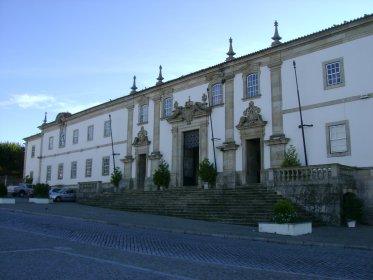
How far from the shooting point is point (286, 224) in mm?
15094

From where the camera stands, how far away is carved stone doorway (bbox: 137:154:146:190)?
3409 cm

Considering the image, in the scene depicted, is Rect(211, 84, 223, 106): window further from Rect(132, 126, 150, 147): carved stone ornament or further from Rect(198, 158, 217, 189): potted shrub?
Rect(132, 126, 150, 147): carved stone ornament

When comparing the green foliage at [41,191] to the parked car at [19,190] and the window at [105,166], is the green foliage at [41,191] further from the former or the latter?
the parked car at [19,190]

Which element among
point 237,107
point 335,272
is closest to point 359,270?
point 335,272

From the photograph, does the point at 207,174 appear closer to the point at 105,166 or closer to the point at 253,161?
the point at 253,161

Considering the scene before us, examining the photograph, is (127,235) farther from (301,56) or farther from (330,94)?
(301,56)

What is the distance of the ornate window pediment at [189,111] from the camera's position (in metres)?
29.4

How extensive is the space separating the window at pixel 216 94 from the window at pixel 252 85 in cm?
232

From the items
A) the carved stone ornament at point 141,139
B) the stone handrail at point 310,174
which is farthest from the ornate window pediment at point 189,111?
the stone handrail at point 310,174

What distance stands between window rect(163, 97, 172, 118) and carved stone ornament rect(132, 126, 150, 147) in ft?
8.03

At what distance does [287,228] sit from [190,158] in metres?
16.7

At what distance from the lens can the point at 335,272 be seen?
8039 mm

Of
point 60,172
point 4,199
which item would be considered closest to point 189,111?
point 4,199

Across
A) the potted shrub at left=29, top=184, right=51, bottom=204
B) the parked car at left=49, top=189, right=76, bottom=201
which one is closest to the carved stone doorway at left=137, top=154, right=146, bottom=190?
the parked car at left=49, top=189, right=76, bottom=201
